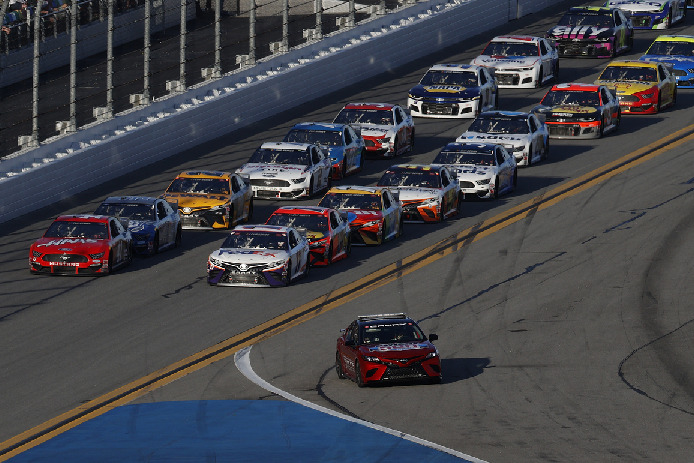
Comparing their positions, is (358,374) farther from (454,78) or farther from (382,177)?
(454,78)

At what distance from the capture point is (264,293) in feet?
122

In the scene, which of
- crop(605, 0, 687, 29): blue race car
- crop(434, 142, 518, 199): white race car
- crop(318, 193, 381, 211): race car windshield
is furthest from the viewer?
crop(605, 0, 687, 29): blue race car

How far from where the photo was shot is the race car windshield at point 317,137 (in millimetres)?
48750

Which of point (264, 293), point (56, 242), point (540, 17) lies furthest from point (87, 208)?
point (540, 17)

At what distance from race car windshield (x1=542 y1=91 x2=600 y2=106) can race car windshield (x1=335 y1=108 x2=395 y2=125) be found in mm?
5182

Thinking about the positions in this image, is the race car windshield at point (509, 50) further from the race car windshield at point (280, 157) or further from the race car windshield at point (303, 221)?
the race car windshield at point (303, 221)

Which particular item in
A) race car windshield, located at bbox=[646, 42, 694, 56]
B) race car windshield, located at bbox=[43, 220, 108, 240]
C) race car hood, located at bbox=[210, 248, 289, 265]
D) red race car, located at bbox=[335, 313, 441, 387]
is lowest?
race car hood, located at bbox=[210, 248, 289, 265]

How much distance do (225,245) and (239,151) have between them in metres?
13.6

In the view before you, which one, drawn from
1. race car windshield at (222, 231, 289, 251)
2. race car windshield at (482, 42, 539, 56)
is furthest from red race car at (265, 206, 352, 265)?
race car windshield at (482, 42, 539, 56)

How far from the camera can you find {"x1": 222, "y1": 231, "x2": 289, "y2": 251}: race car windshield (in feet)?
124

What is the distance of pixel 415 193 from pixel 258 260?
7440 millimetres

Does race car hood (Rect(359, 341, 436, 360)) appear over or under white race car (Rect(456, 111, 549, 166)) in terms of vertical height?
over

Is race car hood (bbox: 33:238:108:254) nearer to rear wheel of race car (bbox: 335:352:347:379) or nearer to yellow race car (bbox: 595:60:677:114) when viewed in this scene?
rear wheel of race car (bbox: 335:352:347:379)

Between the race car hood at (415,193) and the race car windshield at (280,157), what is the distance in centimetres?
359
